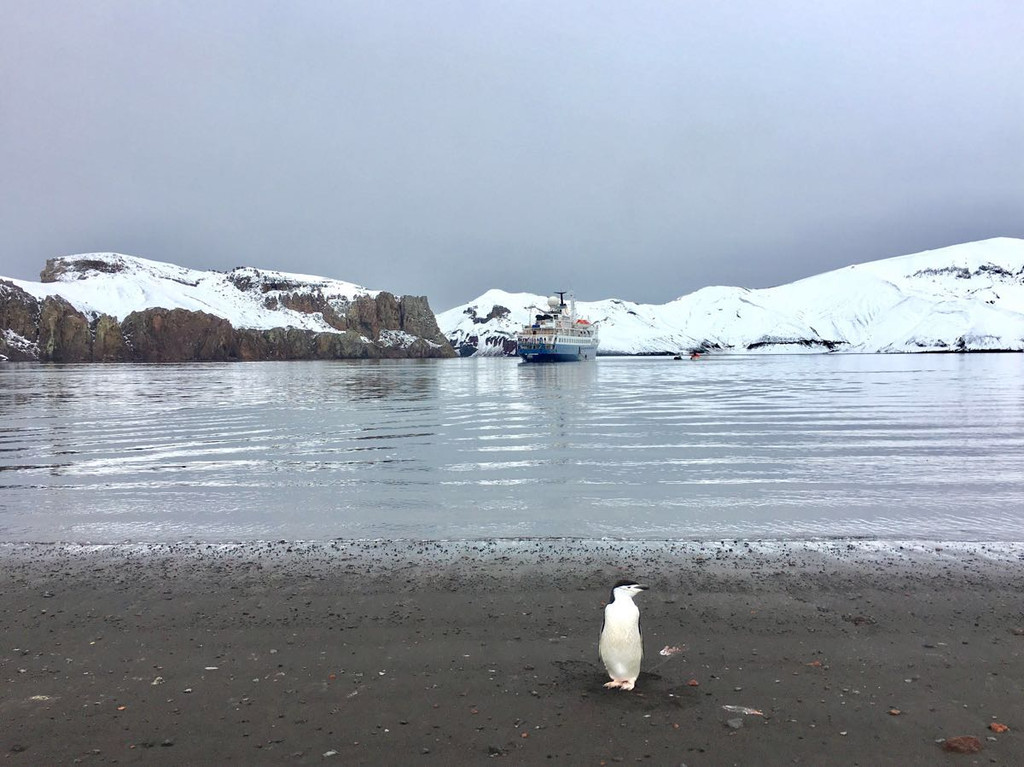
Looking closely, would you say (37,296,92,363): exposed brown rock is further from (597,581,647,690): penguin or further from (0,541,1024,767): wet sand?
(597,581,647,690): penguin

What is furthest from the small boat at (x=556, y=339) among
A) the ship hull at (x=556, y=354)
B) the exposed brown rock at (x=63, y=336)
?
the exposed brown rock at (x=63, y=336)

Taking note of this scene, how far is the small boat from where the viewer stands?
396ft

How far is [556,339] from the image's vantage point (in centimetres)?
12306

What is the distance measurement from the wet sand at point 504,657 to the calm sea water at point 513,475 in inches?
59.3

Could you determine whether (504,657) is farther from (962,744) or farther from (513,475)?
(513,475)

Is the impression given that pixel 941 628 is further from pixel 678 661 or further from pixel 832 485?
pixel 832 485

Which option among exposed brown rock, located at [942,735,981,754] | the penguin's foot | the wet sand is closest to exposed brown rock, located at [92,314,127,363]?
the wet sand

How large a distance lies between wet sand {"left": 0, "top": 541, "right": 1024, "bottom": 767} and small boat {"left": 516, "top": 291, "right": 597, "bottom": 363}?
369 feet

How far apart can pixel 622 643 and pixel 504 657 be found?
1132 millimetres

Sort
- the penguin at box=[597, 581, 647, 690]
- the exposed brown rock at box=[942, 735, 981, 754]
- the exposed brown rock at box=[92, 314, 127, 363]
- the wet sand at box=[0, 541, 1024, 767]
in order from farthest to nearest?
the exposed brown rock at box=[92, 314, 127, 363]
the penguin at box=[597, 581, 647, 690]
the wet sand at box=[0, 541, 1024, 767]
the exposed brown rock at box=[942, 735, 981, 754]

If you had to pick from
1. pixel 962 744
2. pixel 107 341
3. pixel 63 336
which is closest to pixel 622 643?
pixel 962 744

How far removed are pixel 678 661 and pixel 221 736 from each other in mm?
3494

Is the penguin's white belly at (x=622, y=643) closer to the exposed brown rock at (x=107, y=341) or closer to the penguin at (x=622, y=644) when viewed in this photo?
the penguin at (x=622, y=644)

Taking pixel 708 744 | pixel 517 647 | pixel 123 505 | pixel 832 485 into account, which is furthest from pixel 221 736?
pixel 832 485
